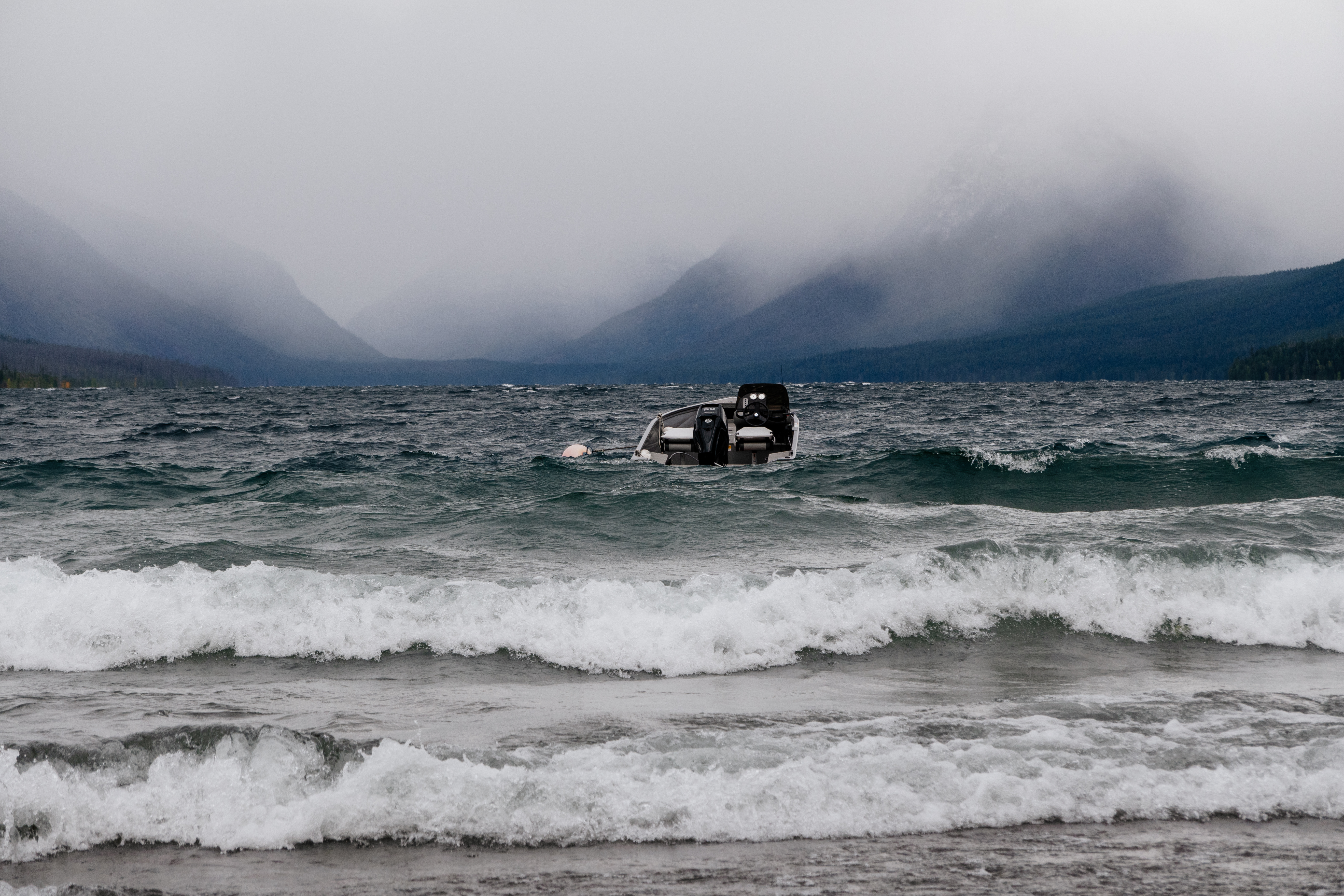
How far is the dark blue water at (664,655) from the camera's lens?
534 centimetres

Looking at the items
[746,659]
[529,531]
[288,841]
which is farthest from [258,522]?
Result: [288,841]

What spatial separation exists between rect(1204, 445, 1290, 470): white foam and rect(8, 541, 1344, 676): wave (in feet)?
42.1

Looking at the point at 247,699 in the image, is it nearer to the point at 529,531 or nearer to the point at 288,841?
the point at 288,841

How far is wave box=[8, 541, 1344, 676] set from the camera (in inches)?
360

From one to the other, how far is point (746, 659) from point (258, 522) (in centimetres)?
1133

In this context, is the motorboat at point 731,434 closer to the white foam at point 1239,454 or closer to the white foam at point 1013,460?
the white foam at point 1013,460

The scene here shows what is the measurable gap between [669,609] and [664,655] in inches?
38.8

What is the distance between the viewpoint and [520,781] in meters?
5.47

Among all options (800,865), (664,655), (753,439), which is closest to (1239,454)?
(753,439)

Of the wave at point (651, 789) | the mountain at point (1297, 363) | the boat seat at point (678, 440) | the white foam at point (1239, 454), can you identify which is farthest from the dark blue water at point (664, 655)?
the mountain at point (1297, 363)

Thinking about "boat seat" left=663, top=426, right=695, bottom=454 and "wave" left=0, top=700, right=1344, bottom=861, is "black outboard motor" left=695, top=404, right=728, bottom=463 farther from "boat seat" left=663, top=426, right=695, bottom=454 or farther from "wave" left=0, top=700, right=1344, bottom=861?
"wave" left=0, top=700, right=1344, bottom=861

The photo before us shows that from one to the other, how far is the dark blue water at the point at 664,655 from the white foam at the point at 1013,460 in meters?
0.68

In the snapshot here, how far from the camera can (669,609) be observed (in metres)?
9.84

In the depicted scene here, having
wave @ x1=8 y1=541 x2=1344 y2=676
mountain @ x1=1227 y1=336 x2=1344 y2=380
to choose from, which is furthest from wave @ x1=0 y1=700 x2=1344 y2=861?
mountain @ x1=1227 y1=336 x2=1344 y2=380
